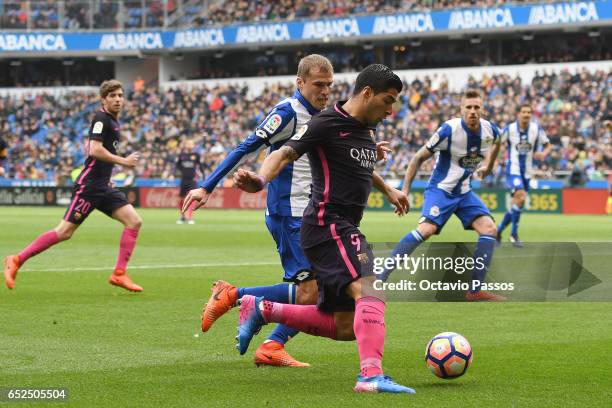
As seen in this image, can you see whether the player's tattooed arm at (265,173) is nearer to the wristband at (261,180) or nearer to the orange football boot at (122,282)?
the wristband at (261,180)

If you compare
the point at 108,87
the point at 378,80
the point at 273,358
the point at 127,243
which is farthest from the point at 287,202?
the point at 127,243

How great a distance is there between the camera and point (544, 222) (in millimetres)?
30531

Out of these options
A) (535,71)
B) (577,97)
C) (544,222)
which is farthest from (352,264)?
(535,71)

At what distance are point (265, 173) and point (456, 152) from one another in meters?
6.73

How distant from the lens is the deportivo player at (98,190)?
13055 millimetres

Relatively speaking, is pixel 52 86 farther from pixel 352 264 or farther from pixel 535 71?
pixel 352 264

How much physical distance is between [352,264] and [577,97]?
3740 centimetres

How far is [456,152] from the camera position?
43.3ft

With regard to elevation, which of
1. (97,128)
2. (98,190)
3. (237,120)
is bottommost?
(237,120)

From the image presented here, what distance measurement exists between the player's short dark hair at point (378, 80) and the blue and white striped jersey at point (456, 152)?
6.16 m

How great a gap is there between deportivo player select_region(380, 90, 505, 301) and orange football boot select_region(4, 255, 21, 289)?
439cm

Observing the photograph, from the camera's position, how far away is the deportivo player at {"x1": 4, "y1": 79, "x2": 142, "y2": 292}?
1305cm

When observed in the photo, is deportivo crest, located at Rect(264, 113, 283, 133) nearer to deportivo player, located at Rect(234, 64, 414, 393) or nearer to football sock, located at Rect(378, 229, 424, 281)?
deportivo player, located at Rect(234, 64, 414, 393)

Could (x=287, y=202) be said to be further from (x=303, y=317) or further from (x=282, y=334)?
(x=303, y=317)
